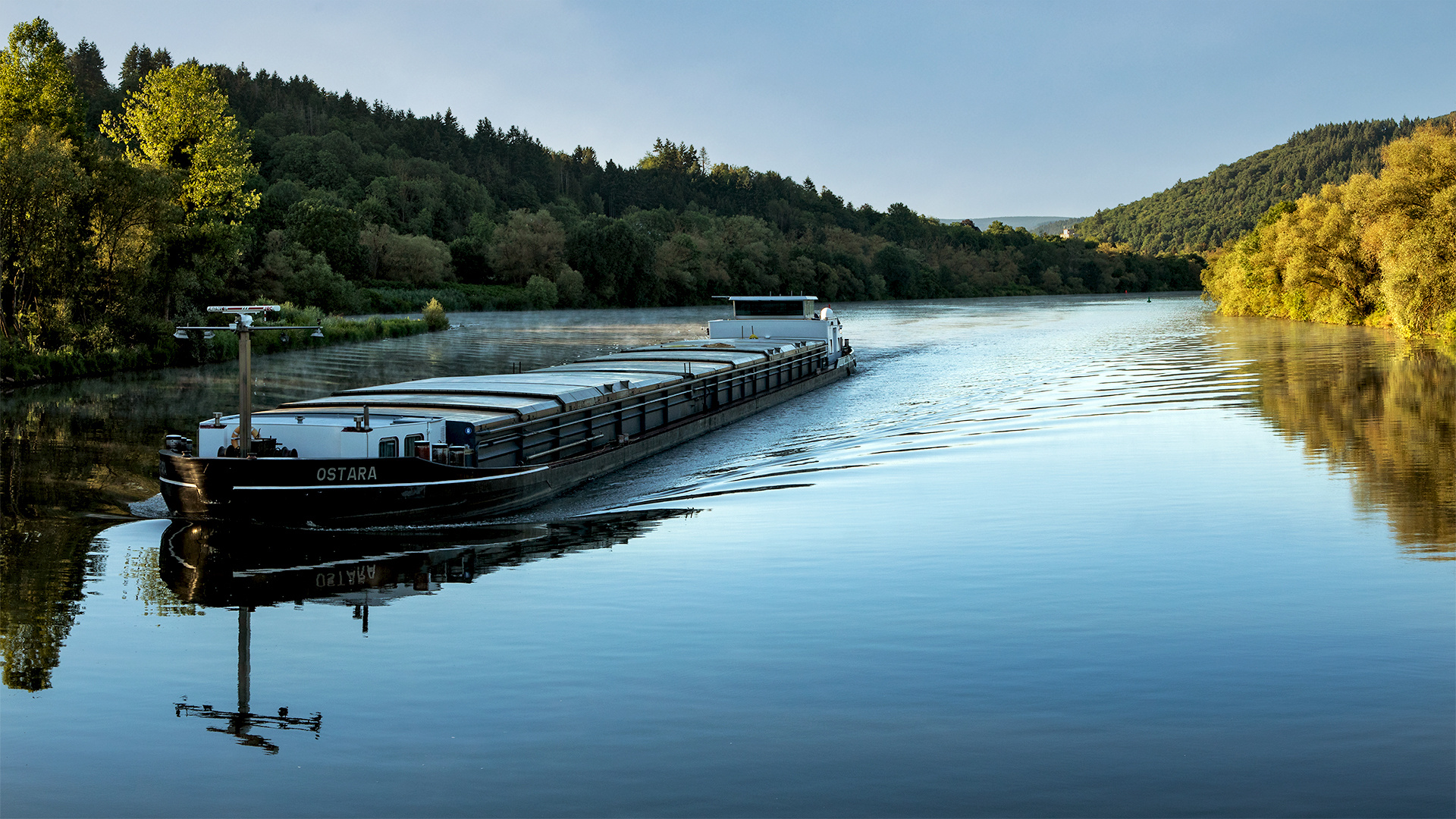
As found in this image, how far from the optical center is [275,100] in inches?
6683

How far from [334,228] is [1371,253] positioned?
230 feet

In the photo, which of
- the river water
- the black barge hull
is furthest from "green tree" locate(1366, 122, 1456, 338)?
the black barge hull

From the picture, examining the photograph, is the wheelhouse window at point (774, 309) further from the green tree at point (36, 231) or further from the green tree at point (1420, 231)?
the green tree at point (1420, 231)

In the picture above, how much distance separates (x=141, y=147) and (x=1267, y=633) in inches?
2379

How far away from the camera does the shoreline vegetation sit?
40.2 m

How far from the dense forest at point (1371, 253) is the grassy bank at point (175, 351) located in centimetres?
4389

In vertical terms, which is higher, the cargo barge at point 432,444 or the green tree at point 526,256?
the green tree at point 526,256

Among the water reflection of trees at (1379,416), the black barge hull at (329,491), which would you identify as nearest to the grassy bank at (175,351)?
the black barge hull at (329,491)

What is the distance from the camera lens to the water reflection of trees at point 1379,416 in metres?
15.9

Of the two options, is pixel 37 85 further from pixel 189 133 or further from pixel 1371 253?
pixel 1371 253

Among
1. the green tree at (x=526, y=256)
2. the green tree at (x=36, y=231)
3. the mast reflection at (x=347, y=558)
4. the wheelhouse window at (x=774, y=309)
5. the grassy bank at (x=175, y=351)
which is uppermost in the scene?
the green tree at (x=526, y=256)

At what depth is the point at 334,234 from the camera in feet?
294

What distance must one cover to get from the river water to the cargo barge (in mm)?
503

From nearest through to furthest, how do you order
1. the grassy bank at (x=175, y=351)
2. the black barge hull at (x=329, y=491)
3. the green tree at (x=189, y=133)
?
the black barge hull at (x=329, y=491), the grassy bank at (x=175, y=351), the green tree at (x=189, y=133)
